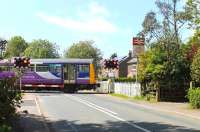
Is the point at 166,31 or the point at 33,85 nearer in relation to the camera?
the point at 33,85

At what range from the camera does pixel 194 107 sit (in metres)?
31.4

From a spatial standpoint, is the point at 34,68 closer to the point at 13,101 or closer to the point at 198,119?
the point at 198,119

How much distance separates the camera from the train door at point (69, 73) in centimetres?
6346

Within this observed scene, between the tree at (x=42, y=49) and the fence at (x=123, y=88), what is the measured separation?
270 feet

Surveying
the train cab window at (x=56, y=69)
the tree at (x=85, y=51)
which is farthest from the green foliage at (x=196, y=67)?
the tree at (x=85, y=51)

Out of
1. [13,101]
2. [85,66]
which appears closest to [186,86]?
[85,66]

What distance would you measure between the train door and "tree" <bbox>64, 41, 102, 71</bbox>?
7508 centimetres

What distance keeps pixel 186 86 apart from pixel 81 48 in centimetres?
9905

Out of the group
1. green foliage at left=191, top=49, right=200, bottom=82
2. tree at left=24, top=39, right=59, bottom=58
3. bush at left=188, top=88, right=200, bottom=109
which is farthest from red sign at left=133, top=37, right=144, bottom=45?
tree at left=24, top=39, right=59, bottom=58

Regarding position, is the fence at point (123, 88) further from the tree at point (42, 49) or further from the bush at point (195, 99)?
the tree at point (42, 49)

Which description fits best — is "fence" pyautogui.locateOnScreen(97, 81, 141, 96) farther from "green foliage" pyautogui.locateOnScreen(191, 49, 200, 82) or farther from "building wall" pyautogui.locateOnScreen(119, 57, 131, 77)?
"building wall" pyautogui.locateOnScreen(119, 57, 131, 77)

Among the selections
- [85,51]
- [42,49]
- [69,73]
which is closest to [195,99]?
[69,73]

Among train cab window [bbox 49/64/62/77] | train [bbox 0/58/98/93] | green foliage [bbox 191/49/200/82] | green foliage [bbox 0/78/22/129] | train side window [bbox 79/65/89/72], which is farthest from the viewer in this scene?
train cab window [bbox 49/64/62/77]

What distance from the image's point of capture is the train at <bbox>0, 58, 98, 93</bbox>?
63.3m
